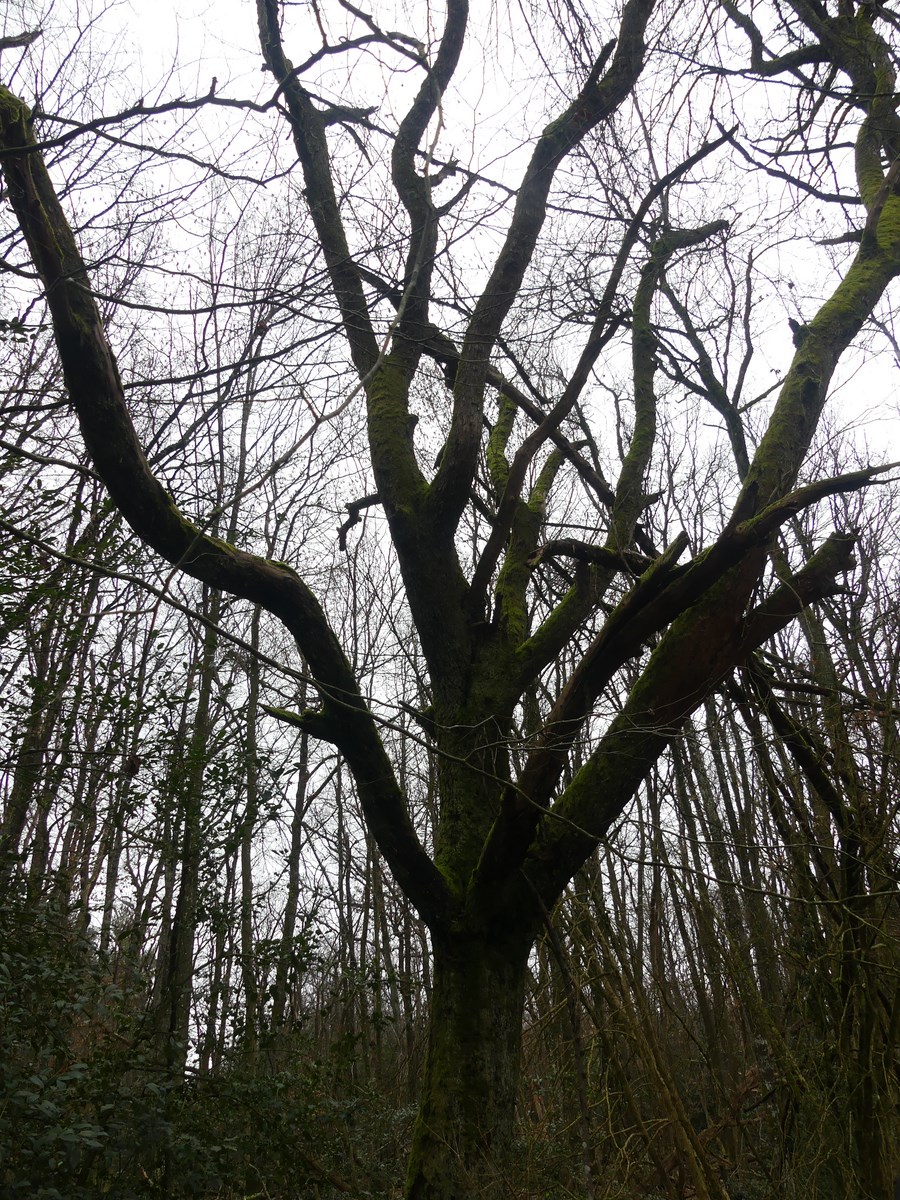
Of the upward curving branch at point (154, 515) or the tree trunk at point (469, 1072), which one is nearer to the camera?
the upward curving branch at point (154, 515)

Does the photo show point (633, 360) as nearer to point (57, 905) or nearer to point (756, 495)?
point (756, 495)

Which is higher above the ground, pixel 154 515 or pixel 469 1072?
pixel 154 515

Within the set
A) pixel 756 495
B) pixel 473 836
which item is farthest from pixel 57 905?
pixel 756 495

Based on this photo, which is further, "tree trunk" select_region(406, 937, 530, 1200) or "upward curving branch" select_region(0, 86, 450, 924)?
"tree trunk" select_region(406, 937, 530, 1200)

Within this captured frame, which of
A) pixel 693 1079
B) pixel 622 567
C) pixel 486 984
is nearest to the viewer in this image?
pixel 486 984

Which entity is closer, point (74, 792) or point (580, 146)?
point (580, 146)

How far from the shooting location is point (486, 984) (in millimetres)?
3193

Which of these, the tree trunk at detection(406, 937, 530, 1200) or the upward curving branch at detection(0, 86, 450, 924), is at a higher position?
the upward curving branch at detection(0, 86, 450, 924)

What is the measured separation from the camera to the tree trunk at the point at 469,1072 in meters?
2.92

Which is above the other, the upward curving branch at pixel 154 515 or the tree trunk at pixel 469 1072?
the upward curving branch at pixel 154 515

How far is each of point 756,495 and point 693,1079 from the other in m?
6.26

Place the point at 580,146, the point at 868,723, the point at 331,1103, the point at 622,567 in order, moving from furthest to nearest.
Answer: the point at 331,1103, the point at 580,146, the point at 622,567, the point at 868,723

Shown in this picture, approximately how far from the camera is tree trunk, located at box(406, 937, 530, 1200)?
115 inches

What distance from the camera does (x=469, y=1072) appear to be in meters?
3.04
